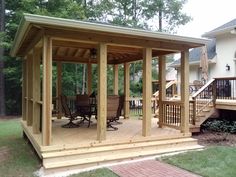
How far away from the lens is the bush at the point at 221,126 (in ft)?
31.1

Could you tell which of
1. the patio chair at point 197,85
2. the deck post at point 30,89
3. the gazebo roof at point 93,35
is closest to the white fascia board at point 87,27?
the gazebo roof at point 93,35

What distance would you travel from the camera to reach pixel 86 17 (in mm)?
21219

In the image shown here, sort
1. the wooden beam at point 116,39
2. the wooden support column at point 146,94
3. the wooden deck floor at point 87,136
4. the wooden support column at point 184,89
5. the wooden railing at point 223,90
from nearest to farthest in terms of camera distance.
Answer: the wooden beam at point 116,39 → the wooden deck floor at point 87,136 → the wooden support column at point 146,94 → the wooden support column at point 184,89 → the wooden railing at point 223,90

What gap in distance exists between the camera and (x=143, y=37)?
6.75m

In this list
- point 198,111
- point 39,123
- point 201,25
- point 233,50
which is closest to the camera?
point 39,123

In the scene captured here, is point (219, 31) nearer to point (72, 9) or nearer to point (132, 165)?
point (72, 9)

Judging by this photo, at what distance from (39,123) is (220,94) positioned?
21.6 feet

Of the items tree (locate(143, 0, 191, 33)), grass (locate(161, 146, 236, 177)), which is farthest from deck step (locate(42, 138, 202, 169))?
tree (locate(143, 0, 191, 33))

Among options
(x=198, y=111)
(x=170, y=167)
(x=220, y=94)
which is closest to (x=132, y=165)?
(x=170, y=167)

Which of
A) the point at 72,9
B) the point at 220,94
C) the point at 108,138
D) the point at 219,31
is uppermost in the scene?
the point at 72,9

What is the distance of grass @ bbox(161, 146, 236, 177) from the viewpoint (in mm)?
5371

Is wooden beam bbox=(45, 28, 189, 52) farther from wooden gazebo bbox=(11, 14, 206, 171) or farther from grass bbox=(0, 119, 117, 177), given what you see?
grass bbox=(0, 119, 117, 177)

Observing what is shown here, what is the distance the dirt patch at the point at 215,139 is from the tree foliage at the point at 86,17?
9991 millimetres

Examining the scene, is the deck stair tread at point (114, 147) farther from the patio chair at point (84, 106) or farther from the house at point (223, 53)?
the house at point (223, 53)
